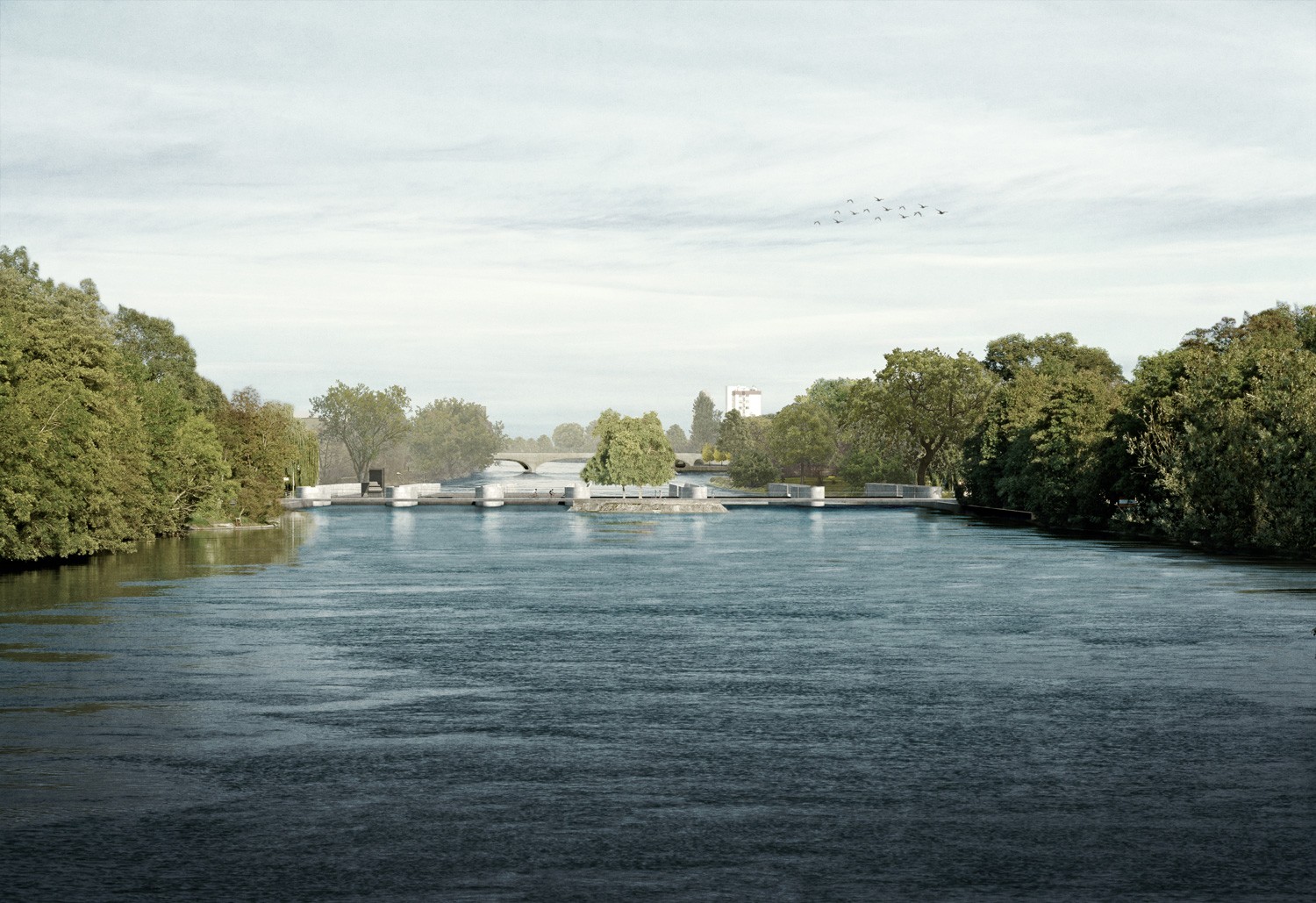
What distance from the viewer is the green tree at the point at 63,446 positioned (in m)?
51.8

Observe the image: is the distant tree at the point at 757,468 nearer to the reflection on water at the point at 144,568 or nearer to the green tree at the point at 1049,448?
the green tree at the point at 1049,448

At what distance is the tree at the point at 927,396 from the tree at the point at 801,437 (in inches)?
1459

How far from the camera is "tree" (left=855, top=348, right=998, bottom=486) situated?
5522 inches

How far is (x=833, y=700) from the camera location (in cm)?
2280

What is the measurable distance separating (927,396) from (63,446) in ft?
327

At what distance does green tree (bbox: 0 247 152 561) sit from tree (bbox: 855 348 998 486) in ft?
283

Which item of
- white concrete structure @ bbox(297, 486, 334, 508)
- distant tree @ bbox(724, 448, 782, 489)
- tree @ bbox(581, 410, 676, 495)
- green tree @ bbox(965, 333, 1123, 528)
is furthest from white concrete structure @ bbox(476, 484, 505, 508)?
distant tree @ bbox(724, 448, 782, 489)

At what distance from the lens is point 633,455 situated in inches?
5433

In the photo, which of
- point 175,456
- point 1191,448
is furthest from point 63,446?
point 1191,448

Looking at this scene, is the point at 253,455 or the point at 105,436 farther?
the point at 253,455

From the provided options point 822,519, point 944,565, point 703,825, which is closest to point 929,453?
point 822,519

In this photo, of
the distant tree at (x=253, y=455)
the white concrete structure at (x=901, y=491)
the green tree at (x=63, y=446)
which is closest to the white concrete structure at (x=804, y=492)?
the white concrete structure at (x=901, y=491)

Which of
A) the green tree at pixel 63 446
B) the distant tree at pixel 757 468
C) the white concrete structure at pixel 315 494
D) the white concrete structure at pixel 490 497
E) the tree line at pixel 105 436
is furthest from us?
the distant tree at pixel 757 468

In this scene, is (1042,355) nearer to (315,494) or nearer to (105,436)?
(315,494)
